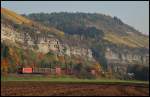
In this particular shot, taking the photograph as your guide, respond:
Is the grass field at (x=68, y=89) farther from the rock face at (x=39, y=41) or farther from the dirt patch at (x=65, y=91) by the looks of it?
the rock face at (x=39, y=41)

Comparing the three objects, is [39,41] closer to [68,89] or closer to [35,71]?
[35,71]

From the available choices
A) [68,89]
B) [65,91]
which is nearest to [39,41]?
[68,89]

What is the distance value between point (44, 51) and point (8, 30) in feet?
66.3

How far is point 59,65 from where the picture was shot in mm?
147375

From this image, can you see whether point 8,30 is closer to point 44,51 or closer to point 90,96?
point 44,51

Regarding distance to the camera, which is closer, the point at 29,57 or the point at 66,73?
the point at 66,73

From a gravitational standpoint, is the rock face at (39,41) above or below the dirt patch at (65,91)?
above

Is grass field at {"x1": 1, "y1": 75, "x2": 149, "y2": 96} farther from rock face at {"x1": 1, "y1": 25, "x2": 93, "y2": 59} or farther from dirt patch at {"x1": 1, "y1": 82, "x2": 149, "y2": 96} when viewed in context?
rock face at {"x1": 1, "y1": 25, "x2": 93, "y2": 59}

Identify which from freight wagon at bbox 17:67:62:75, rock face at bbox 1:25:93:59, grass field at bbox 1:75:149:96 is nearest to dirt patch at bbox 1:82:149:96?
grass field at bbox 1:75:149:96

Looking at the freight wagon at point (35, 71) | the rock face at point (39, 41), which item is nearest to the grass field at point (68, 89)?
the freight wagon at point (35, 71)

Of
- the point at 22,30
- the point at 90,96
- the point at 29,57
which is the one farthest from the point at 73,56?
the point at 90,96

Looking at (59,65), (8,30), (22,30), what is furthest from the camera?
(22,30)

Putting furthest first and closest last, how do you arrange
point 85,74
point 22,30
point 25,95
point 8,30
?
point 22,30 → point 8,30 → point 85,74 → point 25,95

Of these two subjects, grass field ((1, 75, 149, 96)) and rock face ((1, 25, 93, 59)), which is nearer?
grass field ((1, 75, 149, 96))
